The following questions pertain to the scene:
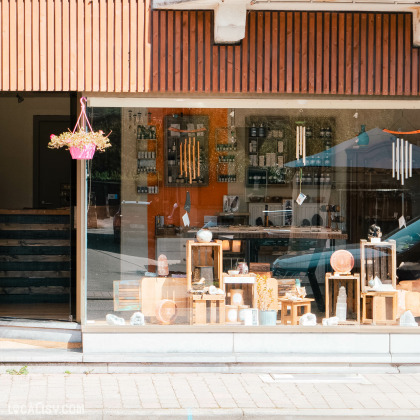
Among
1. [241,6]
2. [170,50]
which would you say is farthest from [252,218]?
[241,6]

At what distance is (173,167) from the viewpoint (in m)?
10.9

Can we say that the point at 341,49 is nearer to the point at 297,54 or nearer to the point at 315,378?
the point at 297,54

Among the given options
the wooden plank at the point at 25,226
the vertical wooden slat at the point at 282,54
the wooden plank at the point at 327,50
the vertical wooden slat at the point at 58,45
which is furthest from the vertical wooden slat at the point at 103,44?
the wooden plank at the point at 25,226

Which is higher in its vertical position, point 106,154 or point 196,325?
point 106,154

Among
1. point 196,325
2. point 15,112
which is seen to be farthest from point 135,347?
point 15,112

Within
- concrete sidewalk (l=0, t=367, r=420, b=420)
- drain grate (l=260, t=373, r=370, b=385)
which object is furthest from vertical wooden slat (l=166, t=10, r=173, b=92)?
drain grate (l=260, t=373, r=370, b=385)

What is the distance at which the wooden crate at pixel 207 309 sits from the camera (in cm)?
955

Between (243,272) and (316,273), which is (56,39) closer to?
(243,272)

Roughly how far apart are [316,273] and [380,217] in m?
Answer: 1.24

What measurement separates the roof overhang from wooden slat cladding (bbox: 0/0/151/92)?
601mm

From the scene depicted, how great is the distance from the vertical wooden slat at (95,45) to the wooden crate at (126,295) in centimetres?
249

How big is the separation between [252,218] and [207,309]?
5.80 feet

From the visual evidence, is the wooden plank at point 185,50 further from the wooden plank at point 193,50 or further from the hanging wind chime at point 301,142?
the hanging wind chime at point 301,142

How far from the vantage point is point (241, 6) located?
29.4ft
